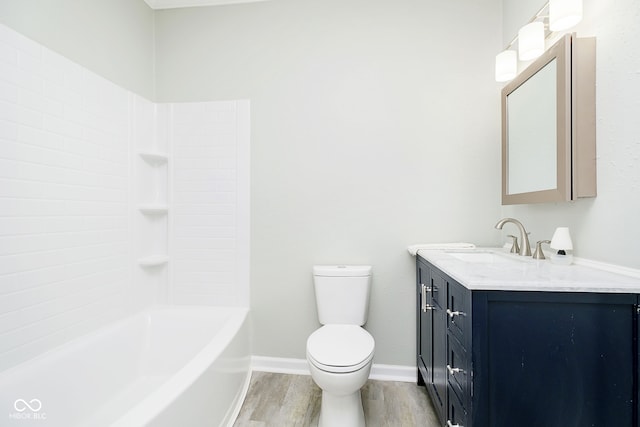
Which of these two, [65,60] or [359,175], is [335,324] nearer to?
[359,175]

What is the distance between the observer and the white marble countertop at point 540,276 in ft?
3.27

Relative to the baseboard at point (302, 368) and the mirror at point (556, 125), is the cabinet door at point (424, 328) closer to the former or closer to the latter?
the baseboard at point (302, 368)

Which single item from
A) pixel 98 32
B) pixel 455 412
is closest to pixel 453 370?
pixel 455 412

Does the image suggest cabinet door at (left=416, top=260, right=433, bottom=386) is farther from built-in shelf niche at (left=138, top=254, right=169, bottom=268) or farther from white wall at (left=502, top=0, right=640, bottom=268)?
built-in shelf niche at (left=138, top=254, right=169, bottom=268)

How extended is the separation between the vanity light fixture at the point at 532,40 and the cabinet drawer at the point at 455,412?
1559 mm

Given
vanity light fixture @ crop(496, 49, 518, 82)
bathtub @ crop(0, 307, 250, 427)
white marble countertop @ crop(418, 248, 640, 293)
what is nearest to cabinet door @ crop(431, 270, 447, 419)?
white marble countertop @ crop(418, 248, 640, 293)

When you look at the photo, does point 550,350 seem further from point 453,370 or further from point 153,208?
point 153,208

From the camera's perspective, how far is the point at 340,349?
1.55 meters

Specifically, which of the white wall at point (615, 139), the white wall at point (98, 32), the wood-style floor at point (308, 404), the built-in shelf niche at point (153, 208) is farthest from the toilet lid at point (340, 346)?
the white wall at point (98, 32)

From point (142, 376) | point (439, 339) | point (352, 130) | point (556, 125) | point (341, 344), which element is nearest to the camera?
point (556, 125)

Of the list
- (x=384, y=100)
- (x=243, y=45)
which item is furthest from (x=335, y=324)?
(x=243, y=45)

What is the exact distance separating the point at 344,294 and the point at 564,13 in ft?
5.58

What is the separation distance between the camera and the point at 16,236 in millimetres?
1331

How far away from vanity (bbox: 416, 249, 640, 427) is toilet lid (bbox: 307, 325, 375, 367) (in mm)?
511
